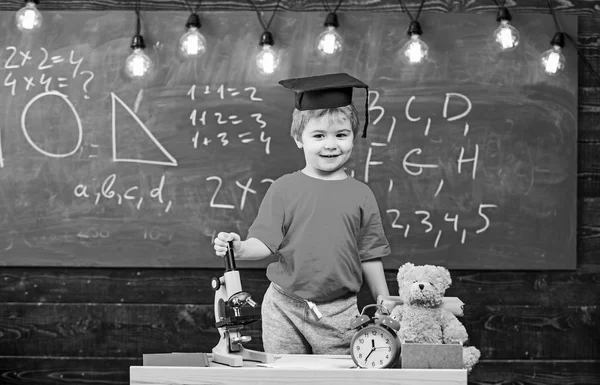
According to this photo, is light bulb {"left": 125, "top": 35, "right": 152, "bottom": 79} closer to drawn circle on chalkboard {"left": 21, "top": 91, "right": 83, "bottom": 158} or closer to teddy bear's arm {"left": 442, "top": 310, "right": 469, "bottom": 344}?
drawn circle on chalkboard {"left": 21, "top": 91, "right": 83, "bottom": 158}

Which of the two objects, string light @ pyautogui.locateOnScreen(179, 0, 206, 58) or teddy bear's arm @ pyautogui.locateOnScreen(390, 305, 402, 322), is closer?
teddy bear's arm @ pyautogui.locateOnScreen(390, 305, 402, 322)

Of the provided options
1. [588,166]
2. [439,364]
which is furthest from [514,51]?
[439,364]

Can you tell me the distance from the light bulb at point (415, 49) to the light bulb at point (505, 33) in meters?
0.28

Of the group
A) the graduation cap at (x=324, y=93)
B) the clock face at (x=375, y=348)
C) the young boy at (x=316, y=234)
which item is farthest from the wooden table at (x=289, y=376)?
the graduation cap at (x=324, y=93)

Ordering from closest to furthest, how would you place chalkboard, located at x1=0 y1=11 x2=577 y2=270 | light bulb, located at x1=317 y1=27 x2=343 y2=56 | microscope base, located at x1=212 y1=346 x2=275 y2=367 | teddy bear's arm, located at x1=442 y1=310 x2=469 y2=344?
microscope base, located at x1=212 y1=346 x2=275 y2=367 < teddy bear's arm, located at x1=442 y1=310 x2=469 y2=344 < light bulb, located at x1=317 y1=27 x2=343 y2=56 < chalkboard, located at x1=0 y1=11 x2=577 y2=270

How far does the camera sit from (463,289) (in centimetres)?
345

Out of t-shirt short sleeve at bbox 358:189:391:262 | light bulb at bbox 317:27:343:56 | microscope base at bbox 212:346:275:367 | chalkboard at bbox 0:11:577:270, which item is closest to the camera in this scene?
microscope base at bbox 212:346:275:367

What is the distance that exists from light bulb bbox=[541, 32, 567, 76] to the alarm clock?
1843 millimetres

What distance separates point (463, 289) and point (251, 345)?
888 millimetres

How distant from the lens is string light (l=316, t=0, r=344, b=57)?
3266 millimetres

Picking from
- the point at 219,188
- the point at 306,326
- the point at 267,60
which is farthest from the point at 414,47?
the point at 306,326

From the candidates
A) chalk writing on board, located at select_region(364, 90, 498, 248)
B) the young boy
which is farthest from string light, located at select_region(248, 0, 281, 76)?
the young boy

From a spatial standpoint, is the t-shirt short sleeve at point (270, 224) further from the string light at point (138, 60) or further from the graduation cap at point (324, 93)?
the string light at point (138, 60)

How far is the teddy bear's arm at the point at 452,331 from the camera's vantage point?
1985 mm
